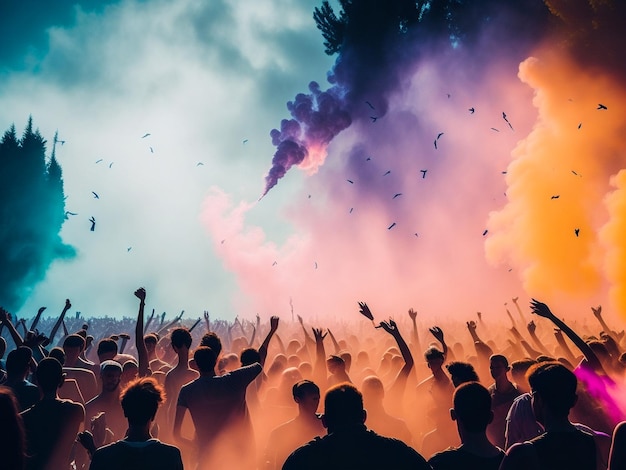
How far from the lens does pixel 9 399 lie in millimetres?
2521

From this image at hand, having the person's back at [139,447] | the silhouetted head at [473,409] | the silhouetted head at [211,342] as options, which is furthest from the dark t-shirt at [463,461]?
the silhouetted head at [211,342]

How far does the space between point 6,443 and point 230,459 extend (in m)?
2.70

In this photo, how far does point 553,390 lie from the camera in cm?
315

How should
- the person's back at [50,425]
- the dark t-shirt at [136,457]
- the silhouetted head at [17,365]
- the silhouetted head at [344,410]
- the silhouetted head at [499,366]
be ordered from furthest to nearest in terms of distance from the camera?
the silhouetted head at [499,366] → the silhouetted head at [17,365] → the person's back at [50,425] → the dark t-shirt at [136,457] → the silhouetted head at [344,410]

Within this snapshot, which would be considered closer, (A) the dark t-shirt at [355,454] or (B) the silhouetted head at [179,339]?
(A) the dark t-shirt at [355,454]

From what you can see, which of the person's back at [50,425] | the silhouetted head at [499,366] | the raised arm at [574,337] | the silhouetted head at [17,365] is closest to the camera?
the person's back at [50,425]

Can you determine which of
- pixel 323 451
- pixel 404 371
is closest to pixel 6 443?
pixel 323 451

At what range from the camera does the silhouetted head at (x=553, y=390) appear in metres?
3.11

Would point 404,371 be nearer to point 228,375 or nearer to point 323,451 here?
point 228,375

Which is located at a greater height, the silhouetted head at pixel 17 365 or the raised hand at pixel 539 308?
the silhouetted head at pixel 17 365

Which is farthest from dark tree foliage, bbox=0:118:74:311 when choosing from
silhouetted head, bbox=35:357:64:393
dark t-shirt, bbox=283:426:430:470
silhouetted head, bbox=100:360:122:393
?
dark t-shirt, bbox=283:426:430:470

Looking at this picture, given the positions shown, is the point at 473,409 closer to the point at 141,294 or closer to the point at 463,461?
the point at 463,461

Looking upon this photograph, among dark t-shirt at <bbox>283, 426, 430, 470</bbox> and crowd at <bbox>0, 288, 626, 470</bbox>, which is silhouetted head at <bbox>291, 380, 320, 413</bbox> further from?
dark t-shirt at <bbox>283, 426, 430, 470</bbox>

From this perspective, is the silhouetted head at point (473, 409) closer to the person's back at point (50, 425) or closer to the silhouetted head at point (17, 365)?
the person's back at point (50, 425)
